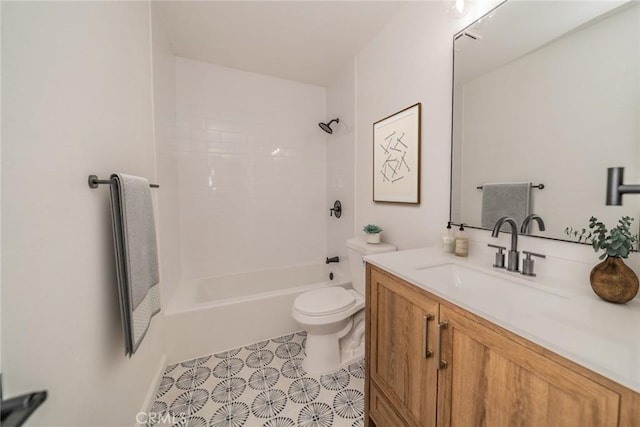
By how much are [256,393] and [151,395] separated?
1.93ft

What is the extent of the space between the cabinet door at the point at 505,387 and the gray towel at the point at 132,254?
1141mm

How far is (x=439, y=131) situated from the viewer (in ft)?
4.58

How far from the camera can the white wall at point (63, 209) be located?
531 mm

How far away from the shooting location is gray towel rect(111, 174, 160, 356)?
2.87 feet

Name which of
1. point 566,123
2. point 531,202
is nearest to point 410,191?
point 531,202

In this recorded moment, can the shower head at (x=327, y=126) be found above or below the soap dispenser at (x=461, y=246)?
above

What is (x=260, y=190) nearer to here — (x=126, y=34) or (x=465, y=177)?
(x=126, y=34)

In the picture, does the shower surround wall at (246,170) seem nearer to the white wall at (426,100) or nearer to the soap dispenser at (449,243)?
the white wall at (426,100)

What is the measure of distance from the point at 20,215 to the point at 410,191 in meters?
1.70

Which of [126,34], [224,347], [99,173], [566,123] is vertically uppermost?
[126,34]

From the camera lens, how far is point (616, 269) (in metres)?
0.68

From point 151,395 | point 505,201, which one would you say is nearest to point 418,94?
point 505,201

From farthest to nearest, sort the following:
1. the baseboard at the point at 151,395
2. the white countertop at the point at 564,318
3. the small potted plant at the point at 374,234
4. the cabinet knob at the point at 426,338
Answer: the small potted plant at the point at 374,234 → the baseboard at the point at 151,395 → the cabinet knob at the point at 426,338 → the white countertop at the point at 564,318

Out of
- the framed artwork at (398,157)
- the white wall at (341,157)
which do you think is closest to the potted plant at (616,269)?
the framed artwork at (398,157)
